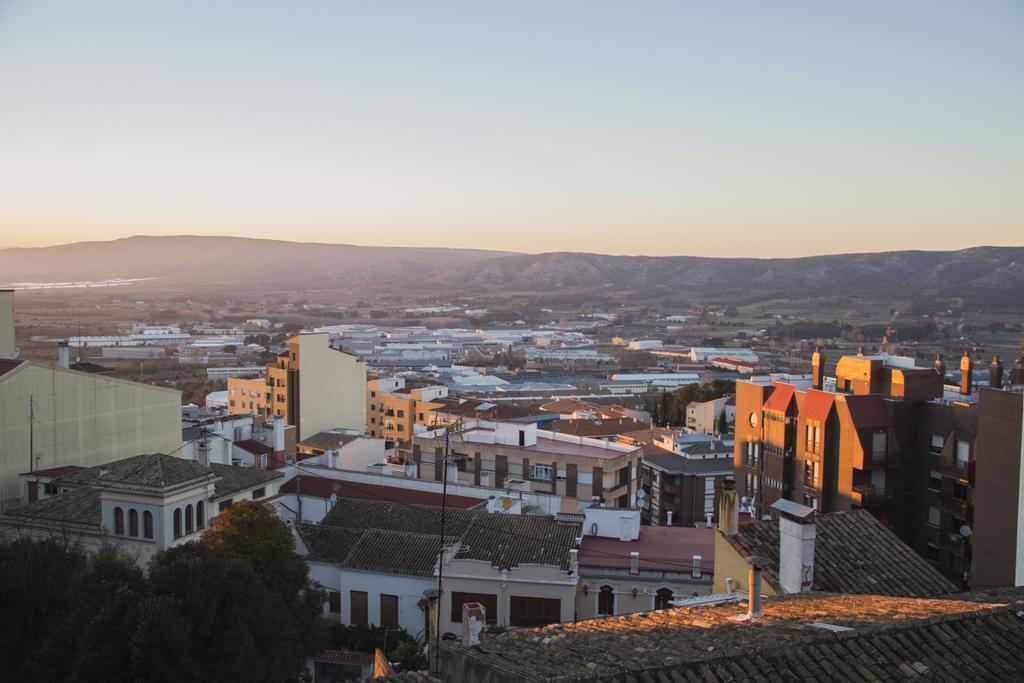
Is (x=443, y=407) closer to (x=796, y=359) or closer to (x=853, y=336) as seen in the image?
(x=796, y=359)

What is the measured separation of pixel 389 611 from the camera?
16.0 meters

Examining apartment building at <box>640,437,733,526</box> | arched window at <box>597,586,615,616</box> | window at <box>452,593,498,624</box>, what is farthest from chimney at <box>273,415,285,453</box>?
arched window at <box>597,586,615,616</box>

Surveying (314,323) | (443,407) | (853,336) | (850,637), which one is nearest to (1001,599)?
(850,637)

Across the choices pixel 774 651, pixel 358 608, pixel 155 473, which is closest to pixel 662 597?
pixel 358 608

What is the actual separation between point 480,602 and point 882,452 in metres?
12.2

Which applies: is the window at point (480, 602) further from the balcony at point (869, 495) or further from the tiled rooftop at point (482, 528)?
the balcony at point (869, 495)

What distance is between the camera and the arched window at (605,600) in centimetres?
1482

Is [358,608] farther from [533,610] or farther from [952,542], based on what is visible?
[952,542]

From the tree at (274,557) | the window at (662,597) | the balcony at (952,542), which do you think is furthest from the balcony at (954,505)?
the tree at (274,557)

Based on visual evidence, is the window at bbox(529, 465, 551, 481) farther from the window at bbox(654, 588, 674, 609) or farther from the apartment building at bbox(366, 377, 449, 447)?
the apartment building at bbox(366, 377, 449, 447)

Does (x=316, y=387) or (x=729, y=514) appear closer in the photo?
(x=729, y=514)

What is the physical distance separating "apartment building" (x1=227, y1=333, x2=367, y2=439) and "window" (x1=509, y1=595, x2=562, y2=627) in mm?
25339

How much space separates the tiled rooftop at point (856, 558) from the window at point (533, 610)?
448 cm

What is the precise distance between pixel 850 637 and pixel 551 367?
103121 mm
